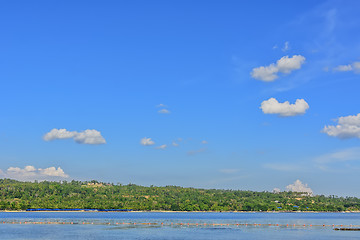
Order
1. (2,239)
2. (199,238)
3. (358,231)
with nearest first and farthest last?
(2,239) → (199,238) → (358,231)

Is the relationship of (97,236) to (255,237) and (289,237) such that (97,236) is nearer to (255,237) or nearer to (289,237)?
(255,237)

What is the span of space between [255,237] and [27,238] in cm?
6844

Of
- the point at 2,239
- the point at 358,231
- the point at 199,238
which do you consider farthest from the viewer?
the point at 358,231

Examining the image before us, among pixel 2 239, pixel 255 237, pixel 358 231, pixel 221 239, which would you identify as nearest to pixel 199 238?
pixel 221 239

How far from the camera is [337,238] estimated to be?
13775cm

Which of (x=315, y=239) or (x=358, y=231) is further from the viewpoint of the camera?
(x=358, y=231)

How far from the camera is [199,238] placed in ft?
443

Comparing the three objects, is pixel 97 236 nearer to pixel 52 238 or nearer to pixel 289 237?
pixel 52 238

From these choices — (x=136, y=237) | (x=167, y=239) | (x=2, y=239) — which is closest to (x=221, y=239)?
(x=167, y=239)

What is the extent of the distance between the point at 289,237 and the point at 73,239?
6597 cm

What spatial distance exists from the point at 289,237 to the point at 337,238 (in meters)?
14.5

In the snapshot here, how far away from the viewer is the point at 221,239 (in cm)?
13238

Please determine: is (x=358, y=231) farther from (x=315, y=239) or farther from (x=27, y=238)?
(x=27, y=238)

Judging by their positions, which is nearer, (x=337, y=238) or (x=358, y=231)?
(x=337, y=238)
